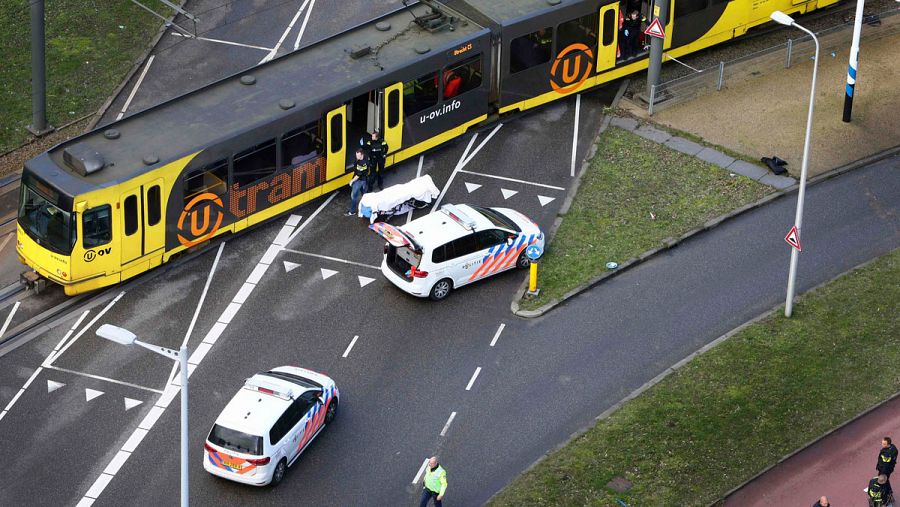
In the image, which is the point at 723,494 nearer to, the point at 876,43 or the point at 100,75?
the point at 876,43

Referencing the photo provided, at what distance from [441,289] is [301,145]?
19.5 ft

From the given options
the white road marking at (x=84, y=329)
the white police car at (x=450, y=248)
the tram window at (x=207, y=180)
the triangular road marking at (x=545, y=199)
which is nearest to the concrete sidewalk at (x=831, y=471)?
the white police car at (x=450, y=248)

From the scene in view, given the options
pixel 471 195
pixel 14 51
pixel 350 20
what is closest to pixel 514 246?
pixel 471 195

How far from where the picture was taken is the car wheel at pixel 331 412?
31572mm

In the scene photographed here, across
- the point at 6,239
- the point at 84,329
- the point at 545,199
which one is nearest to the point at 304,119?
the point at 545,199

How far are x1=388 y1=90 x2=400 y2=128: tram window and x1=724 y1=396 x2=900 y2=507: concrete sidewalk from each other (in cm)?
1485

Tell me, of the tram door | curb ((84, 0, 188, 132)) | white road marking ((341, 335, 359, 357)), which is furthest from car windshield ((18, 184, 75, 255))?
the tram door

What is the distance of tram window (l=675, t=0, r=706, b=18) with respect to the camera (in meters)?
44.7

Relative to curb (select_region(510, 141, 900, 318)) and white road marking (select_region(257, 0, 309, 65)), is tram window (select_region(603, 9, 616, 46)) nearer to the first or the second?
curb (select_region(510, 141, 900, 318))

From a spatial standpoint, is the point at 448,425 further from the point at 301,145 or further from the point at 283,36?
A: the point at 283,36

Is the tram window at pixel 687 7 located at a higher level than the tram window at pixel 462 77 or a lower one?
higher

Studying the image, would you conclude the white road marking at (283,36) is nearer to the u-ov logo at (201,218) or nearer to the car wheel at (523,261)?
the u-ov logo at (201,218)

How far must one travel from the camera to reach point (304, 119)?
37531mm

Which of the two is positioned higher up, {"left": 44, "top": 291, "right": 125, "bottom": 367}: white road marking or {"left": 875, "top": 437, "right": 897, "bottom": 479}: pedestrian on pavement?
{"left": 875, "top": 437, "right": 897, "bottom": 479}: pedestrian on pavement
